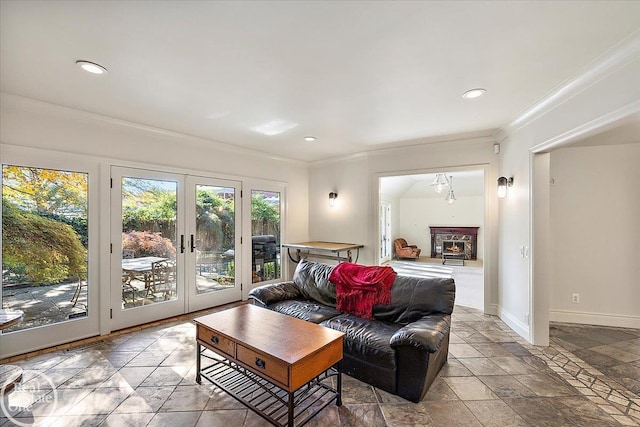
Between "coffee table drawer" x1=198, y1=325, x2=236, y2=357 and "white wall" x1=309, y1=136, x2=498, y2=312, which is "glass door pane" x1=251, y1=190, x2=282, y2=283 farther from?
"coffee table drawer" x1=198, y1=325, x2=236, y2=357

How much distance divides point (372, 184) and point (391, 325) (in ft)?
9.70

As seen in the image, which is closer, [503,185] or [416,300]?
[416,300]

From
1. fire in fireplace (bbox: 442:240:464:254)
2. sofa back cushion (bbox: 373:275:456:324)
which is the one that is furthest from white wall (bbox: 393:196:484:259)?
sofa back cushion (bbox: 373:275:456:324)

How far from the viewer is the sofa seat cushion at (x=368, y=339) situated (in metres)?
2.27

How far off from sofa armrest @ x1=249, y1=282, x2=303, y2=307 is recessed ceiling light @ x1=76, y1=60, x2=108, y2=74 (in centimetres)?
257

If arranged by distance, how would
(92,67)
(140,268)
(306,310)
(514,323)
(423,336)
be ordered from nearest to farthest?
(423,336)
(92,67)
(306,310)
(514,323)
(140,268)

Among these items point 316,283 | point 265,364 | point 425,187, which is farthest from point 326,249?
point 425,187

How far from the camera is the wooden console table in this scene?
4994 mm

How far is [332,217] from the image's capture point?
18.9ft

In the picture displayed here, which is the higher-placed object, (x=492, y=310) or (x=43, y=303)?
(x=43, y=303)

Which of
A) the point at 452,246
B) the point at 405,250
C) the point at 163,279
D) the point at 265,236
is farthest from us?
the point at 452,246

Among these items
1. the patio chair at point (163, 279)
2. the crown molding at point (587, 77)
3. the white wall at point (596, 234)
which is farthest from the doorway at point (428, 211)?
the patio chair at point (163, 279)

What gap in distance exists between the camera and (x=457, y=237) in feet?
33.3

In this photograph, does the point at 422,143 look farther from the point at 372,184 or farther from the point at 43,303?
the point at 43,303
